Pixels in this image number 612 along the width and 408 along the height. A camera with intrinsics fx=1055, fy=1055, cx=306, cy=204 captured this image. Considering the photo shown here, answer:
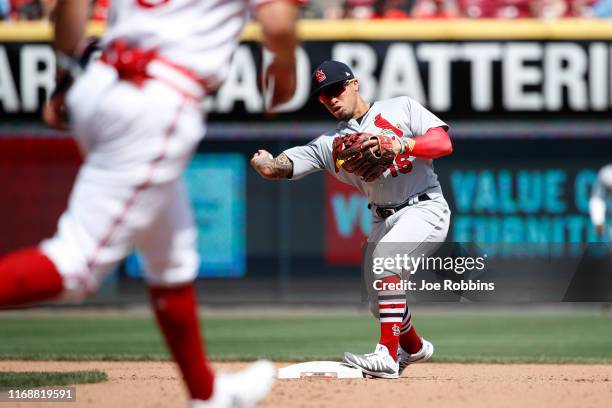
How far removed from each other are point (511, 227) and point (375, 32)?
9.19 feet

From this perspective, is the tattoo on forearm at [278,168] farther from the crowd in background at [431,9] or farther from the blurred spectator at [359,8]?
the blurred spectator at [359,8]

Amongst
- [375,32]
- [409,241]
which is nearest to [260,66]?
[375,32]

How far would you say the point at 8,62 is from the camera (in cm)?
1267

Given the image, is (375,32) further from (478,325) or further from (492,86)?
(478,325)

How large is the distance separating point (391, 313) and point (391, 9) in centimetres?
851

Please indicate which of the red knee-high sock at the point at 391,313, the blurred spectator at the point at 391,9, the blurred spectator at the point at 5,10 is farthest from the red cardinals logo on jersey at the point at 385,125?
the blurred spectator at the point at 5,10

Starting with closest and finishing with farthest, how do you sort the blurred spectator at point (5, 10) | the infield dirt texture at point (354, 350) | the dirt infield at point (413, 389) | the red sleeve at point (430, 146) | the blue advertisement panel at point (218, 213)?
the dirt infield at point (413, 389) → the infield dirt texture at point (354, 350) → the red sleeve at point (430, 146) → the blue advertisement panel at point (218, 213) → the blurred spectator at point (5, 10)

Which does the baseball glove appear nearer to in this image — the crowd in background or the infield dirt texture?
the infield dirt texture

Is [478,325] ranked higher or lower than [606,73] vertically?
lower

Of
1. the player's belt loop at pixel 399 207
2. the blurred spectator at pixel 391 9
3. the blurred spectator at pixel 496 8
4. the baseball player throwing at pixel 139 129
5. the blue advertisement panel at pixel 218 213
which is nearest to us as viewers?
the baseball player throwing at pixel 139 129

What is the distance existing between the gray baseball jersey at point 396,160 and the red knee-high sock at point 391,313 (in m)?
0.54

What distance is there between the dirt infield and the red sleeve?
1190mm

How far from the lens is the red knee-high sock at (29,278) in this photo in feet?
10.2

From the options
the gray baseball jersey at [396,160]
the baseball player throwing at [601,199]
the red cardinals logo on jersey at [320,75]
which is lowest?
the baseball player throwing at [601,199]
